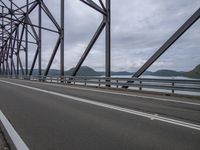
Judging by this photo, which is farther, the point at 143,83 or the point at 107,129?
the point at 143,83

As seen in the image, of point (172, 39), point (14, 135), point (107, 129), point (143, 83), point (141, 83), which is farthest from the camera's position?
point (141, 83)

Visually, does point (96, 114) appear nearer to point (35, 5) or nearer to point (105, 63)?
point (105, 63)

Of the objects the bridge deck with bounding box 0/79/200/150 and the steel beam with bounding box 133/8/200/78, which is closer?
the bridge deck with bounding box 0/79/200/150

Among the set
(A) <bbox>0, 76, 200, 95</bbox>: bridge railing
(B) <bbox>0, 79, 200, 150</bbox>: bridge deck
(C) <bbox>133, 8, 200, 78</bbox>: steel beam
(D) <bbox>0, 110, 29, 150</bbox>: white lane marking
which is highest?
(C) <bbox>133, 8, 200, 78</bbox>: steel beam

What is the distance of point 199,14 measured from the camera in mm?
14555

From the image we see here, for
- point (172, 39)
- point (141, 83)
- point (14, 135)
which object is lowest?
point (14, 135)

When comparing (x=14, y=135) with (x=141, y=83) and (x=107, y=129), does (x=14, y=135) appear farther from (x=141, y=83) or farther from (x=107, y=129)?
(x=141, y=83)

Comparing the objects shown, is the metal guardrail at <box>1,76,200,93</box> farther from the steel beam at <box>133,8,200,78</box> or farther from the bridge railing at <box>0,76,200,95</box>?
the steel beam at <box>133,8,200,78</box>

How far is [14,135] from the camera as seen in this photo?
670cm

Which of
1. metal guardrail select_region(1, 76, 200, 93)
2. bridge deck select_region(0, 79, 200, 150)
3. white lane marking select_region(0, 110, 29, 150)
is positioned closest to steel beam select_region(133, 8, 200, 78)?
metal guardrail select_region(1, 76, 200, 93)

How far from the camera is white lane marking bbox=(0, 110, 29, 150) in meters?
5.71

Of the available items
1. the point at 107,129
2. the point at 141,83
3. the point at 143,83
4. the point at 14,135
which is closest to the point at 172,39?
the point at 143,83

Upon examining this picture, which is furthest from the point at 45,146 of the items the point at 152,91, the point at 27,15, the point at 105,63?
the point at 27,15

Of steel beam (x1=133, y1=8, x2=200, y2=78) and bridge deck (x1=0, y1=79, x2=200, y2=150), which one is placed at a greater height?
steel beam (x1=133, y1=8, x2=200, y2=78)
